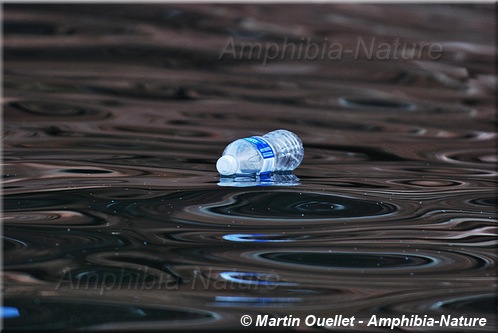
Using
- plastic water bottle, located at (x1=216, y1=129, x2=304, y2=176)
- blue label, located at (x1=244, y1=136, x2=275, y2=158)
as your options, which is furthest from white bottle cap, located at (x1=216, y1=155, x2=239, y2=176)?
blue label, located at (x1=244, y1=136, x2=275, y2=158)

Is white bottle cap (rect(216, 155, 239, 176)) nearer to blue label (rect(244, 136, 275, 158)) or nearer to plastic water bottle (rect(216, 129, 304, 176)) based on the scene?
plastic water bottle (rect(216, 129, 304, 176))

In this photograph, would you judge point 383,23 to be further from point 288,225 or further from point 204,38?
point 288,225

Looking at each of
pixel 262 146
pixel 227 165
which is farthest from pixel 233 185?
pixel 262 146

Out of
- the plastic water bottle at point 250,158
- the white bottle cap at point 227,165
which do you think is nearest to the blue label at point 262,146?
the plastic water bottle at point 250,158

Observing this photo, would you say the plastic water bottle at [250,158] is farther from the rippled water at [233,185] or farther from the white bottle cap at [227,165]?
the rippled water at [233,185]

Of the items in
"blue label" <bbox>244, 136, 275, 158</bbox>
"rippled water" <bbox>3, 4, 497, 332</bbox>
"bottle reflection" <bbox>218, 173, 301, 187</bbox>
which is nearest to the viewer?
"rippled water" <bbox>3, 4, 497, 332</bbox>
